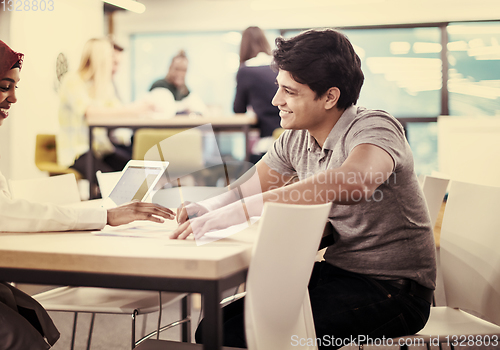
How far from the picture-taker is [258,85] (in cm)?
343

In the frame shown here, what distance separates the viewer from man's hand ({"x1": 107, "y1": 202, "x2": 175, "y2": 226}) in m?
1.11

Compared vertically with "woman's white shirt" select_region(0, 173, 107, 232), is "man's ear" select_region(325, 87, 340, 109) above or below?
above

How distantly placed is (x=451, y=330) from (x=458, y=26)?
20.5ft

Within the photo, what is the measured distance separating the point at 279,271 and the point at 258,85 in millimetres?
2751

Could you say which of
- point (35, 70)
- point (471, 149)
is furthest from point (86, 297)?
point (35, 70)

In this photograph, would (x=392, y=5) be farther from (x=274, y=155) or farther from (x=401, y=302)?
(x=401, y=302)

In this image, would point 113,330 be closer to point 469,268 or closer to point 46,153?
point 469,268

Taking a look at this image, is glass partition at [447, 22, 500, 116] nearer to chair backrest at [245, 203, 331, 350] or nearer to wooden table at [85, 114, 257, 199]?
wooden table at [85, 114, 257, 199]

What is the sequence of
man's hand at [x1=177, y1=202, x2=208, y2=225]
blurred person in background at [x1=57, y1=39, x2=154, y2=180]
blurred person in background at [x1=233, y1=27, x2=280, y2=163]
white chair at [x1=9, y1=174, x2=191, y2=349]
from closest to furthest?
man's hand at [x1=177, y1=202, x2=208, y2=225], white chair at [x1=9, y1=174, x2=191, y2=349], blurred person in background at [x1=233, y1=27, x2=280, y2=163], blurred person in background at [x1=57, y1=39, x2=154, y2=180]

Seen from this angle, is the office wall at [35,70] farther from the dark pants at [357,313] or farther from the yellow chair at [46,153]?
the dark pants at [357,313]

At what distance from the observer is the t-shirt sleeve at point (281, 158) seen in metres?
1.53

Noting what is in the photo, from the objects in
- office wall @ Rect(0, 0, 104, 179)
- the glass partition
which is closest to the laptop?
office wall @ Rect(0, 0, 104, 179)

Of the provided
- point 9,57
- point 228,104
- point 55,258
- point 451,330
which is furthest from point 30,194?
point 228,104

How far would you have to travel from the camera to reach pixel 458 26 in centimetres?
642
